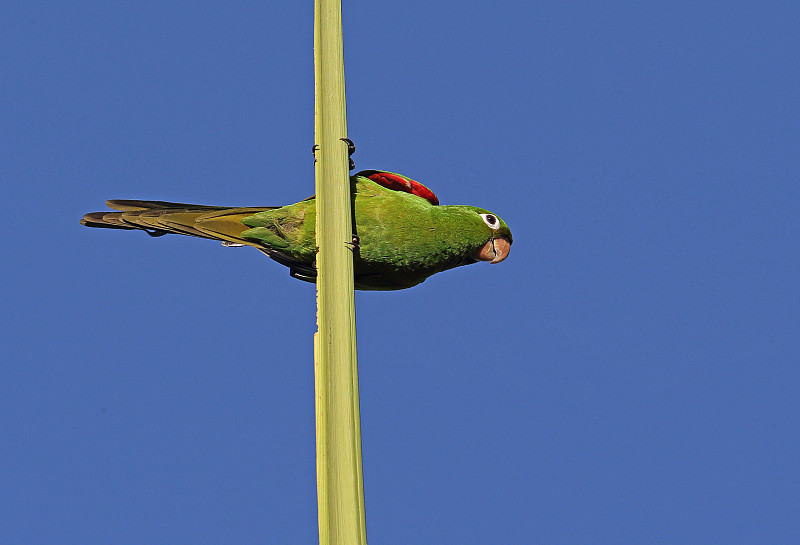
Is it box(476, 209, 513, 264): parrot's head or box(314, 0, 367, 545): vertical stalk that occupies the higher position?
box(476, 209, 513, 264): parrot's head

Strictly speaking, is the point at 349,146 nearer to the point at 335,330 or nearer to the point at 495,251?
the point at 335,330

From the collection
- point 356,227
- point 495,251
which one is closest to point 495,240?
point 495,251

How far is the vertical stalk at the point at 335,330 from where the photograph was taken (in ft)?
11.0

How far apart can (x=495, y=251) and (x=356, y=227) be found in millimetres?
1411

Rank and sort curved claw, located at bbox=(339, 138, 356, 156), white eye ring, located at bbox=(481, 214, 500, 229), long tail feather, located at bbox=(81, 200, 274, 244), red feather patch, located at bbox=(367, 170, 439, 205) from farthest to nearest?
1. white eye ring, located at bbox=(481, 214, 500, 229)
2. red feather patch, located at bbox=(367, 170, 439, 205)
3. long tail feather, located at bbox=(81, 200, 274, 244)
4. curved claw, located at bbox=(339, 138, 356, 156)

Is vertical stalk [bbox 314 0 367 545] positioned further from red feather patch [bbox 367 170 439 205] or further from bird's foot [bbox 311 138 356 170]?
red feather patch [bbox 367 170 439 205]

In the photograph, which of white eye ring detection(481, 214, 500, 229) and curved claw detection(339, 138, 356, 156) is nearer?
curved claw detection(339, 138, 356, 156)

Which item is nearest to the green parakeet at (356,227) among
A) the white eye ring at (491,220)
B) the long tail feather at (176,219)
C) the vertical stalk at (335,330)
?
the long tail feather at (176,219)

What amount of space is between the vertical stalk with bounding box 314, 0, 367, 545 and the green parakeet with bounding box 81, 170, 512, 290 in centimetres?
83

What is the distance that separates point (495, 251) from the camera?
19.1ft

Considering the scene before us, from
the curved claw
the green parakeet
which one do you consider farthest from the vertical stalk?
the green parakeet

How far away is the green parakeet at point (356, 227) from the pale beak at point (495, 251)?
0.53 meters

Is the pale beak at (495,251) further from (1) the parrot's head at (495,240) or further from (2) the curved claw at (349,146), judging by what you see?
(2) the curved claw at (349,146)

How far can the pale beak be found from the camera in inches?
228
